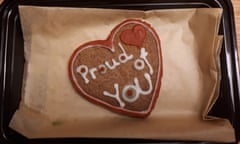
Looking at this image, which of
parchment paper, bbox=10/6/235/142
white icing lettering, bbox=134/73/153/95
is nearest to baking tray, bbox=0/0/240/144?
parchment paper, bbox=10/6/235/142

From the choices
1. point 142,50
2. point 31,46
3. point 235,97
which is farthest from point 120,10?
point 235,97

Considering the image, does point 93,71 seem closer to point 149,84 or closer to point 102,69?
point 102,69

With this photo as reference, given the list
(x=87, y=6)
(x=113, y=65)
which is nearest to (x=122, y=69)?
(x=113, y=65)

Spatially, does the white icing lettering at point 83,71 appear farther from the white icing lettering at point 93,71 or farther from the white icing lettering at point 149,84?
the white icing lettering at point 149,84

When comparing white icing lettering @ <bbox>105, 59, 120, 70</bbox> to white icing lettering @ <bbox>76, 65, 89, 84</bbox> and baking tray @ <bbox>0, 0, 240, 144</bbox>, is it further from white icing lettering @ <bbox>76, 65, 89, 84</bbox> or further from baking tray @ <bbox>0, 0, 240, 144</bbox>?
baking tray @ <bbox>0, 0, 240, 144</bbox>

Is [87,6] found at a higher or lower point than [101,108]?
higher

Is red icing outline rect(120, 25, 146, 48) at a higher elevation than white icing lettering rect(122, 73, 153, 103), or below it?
higher
